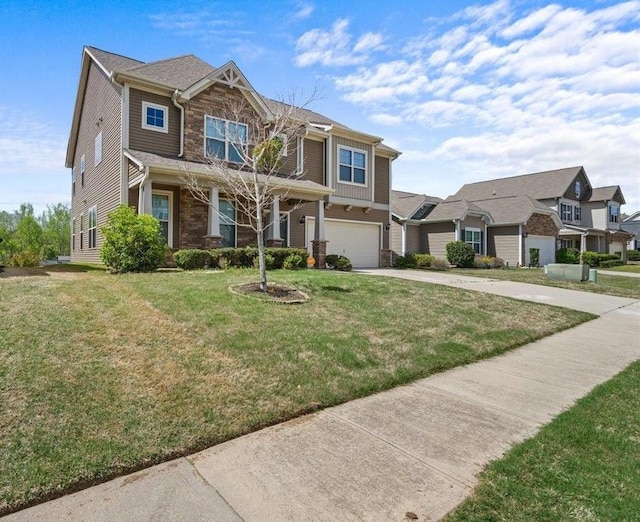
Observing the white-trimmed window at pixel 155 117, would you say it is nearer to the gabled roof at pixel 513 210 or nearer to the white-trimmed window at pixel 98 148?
the white-trimmed window at pixel 98 148

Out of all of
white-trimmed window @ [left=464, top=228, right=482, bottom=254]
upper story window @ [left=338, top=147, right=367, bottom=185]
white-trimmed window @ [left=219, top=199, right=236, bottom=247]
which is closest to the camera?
white-trimmed window @ [left=219, top=199, right=236, bottom=247]

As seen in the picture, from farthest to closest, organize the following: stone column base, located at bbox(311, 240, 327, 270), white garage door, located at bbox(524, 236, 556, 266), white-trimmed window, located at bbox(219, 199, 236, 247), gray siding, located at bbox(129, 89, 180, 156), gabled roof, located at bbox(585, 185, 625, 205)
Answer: gabled roof, located at bbox(585, 185, 625, 205)
white garage door, located at bbox(524, 236, 556, 266)
stone column base, located at bbox(311, 240, 327, 270)
white-trimmed window, located at bbox(219, 199, 236, 247)
gray siding, located at bbox(129, 89, 180, 156)

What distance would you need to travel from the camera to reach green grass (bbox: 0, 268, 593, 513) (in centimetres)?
302

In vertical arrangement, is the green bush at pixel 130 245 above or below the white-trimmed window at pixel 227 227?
below

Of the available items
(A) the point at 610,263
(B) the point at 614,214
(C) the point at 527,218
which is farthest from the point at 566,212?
(C) the point at 527,218

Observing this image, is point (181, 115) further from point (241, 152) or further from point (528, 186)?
point (528, 186)

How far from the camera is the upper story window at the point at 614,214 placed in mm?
37156

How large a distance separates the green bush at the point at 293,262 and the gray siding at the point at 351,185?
245 inches

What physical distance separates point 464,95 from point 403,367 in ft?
37.8

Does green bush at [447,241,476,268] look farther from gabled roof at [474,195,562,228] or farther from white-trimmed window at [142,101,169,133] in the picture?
white-trimmed window at [142,101,169,133]

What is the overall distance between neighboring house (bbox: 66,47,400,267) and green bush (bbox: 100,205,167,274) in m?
1.20

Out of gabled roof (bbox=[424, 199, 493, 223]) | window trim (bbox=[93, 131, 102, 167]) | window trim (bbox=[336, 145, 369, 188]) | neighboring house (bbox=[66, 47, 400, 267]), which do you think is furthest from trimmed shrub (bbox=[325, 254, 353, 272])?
gabled roof (bbox=[424, 199, 493, 223])

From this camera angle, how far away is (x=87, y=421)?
3.26 m

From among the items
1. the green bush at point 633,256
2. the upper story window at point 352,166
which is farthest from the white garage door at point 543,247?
the green bush at point 633,256
